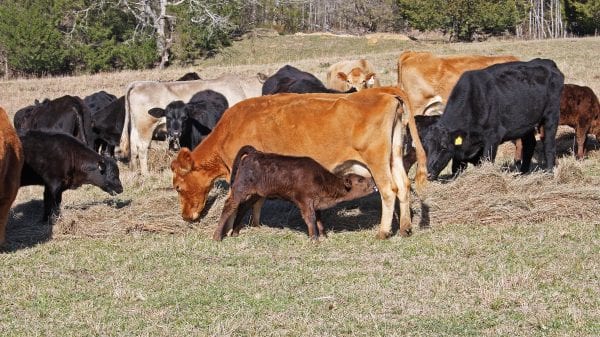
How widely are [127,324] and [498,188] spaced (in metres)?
5.29

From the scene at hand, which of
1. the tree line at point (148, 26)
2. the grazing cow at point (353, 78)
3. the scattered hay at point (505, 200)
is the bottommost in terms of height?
the tree line at point (148, 26)

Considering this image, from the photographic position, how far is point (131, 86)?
51.5 feet

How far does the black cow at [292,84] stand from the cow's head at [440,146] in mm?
2924

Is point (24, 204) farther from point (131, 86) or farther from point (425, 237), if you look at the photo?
point (425, 237)

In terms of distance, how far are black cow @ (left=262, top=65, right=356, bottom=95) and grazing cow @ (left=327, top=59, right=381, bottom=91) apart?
3.35 m

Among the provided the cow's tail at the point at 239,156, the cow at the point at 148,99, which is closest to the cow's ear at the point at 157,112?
the cow at the point at 148,99

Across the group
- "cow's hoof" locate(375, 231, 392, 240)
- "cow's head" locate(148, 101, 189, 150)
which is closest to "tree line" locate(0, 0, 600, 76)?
"cow's head" locate(148, 101, 189, 150)

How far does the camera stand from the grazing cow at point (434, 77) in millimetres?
15906

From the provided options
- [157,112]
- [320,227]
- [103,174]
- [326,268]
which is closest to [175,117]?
[157,112]

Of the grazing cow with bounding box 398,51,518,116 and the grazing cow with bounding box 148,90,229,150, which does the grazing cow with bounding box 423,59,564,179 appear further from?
the grazing cow with bounding box 148,90,229,150

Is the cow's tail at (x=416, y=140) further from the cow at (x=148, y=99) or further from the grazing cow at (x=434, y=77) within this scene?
the grazing cow at (x=434, y=77)

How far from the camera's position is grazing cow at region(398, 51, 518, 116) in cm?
1591

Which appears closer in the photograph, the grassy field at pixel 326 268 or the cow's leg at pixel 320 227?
the grassy field at pixel 326 268

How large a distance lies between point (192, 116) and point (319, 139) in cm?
585
